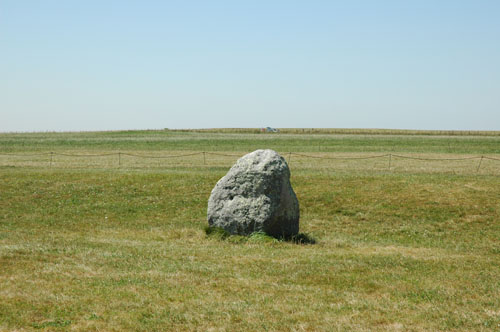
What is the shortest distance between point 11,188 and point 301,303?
22.8 m

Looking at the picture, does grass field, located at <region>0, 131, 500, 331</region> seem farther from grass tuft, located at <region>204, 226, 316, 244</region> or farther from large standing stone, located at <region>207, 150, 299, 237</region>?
large standing stone, located at <region>207, 150, 299, 237</region>

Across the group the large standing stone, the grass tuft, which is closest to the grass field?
the grass tuft

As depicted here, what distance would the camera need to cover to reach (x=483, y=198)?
80.3 feet

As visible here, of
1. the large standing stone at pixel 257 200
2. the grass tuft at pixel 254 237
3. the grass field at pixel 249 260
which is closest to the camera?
the grass field at pixel 249 260

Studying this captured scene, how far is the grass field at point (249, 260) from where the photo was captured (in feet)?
31.2

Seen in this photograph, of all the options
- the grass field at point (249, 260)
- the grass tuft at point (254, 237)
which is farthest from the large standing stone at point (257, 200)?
the grass field at point (249, 260)

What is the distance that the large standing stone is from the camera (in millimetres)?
17375

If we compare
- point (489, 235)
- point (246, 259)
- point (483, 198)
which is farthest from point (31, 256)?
point (483, 198)

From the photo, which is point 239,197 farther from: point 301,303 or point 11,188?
point 11,188

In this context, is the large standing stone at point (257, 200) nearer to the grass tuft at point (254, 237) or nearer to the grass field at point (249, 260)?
the grass tuft at point (254, 237)

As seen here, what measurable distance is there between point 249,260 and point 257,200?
382cm

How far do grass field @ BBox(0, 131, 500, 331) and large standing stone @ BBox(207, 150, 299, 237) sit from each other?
669mm

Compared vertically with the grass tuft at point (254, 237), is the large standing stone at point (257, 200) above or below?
above

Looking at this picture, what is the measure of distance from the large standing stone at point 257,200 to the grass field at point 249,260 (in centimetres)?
67
